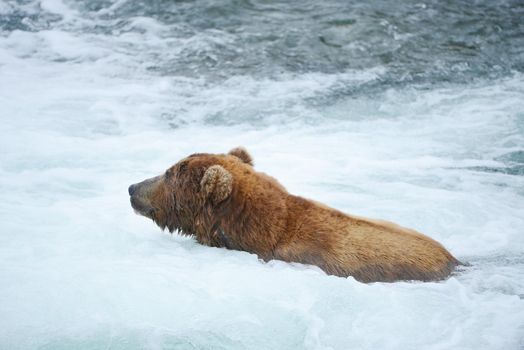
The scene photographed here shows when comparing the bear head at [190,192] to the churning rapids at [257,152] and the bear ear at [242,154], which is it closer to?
the bear ear at [242,154]

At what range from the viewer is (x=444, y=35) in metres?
12.4

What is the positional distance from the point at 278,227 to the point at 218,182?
551mm

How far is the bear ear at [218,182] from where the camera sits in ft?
17.4

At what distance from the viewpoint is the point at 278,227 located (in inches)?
207

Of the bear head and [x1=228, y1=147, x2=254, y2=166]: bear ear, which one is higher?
[x1=228, y1=147, x2=254, y2=166]: bear ear

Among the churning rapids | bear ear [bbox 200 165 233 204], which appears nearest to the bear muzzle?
the churning rapids

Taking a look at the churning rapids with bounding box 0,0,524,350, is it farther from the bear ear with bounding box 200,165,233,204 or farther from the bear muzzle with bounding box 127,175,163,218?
the bear ear with bounding box 200,165,233,204

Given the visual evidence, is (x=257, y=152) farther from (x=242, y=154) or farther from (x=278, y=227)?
(x=278, y=227)

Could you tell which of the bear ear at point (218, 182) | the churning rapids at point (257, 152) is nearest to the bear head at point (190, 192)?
the bear ear at point (218, 182)

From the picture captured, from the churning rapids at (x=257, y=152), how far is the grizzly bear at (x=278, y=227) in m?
0.15

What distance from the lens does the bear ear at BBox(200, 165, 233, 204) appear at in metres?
5.29

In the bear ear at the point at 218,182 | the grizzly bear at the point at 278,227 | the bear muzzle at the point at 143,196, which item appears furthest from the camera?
the bear muzzle at the point at 143,196

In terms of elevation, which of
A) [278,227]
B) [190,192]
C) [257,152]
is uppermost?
[190,192]

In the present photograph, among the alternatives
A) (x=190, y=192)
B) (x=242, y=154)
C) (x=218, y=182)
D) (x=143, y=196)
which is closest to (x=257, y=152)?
(x=242, y=154)
